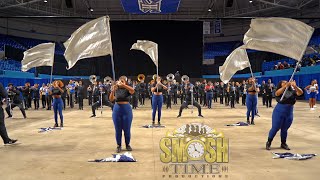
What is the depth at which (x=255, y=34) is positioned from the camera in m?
8.30

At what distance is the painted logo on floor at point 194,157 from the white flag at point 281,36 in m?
2.72

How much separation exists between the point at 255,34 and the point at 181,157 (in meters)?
3.76

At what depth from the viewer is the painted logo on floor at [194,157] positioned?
5.95 m

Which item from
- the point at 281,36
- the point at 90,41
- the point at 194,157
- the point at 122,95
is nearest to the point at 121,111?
the point at 122,95

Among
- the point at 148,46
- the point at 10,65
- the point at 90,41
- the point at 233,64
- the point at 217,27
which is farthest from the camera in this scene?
the point at 217,27

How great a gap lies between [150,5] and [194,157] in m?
17.1

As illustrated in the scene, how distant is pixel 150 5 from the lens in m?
22.4

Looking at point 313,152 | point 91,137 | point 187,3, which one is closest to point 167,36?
point 187,3

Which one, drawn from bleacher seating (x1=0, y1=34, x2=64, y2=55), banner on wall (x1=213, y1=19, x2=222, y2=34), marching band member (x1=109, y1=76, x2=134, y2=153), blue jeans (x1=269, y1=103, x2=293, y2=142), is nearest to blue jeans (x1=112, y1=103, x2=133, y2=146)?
marching band member (x1=109, y1=76, x2=134, y2=153)

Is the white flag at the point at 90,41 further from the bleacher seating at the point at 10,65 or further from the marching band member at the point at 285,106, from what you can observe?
the bleacher seating at the point at 10,65

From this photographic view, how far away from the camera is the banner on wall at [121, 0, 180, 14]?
21.9 metres

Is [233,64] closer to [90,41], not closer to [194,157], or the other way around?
[90,41]

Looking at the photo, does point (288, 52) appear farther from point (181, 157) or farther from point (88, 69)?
point (88, 69)

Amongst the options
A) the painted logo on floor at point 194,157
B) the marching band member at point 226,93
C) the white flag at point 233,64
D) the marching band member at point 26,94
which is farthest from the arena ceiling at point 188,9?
the painted logo on floor at point 194,157
